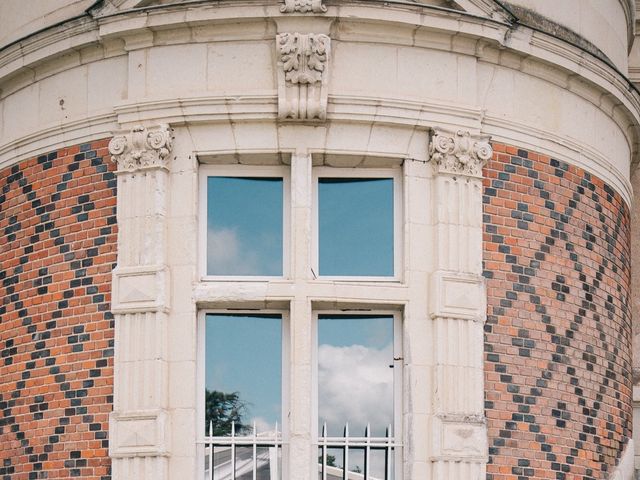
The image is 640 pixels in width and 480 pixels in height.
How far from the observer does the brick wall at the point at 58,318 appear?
16.1 m

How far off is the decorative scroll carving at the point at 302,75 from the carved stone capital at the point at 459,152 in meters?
1.09

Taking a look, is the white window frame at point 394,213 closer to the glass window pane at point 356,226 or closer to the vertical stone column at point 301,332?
the glass window pane at point 356,226

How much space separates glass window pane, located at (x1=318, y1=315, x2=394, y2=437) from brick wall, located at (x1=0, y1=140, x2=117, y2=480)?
1963 millimetres

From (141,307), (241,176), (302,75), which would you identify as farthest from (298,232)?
(141,307)

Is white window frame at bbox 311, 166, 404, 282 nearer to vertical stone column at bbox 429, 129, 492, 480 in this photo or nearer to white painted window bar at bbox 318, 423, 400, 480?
vertical stone column at bbox 429, 129, 492, 480

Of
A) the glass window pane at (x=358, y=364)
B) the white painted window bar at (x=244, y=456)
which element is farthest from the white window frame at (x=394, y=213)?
the white painted window bar at (x=244, y=456)

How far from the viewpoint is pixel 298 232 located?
16.0m

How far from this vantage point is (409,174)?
16312mm

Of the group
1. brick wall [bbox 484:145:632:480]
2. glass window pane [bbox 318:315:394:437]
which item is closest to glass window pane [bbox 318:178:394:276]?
glass window pane [bbox 318:315:394:437]

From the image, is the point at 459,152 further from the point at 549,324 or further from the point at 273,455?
the point at 273,455

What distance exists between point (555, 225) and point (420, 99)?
1864 mm

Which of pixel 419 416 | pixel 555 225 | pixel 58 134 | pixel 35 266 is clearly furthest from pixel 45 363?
pixel 555 225

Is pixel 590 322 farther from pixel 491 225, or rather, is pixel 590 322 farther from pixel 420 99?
pixel 420 99

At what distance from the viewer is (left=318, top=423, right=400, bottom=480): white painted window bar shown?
15.9 m
